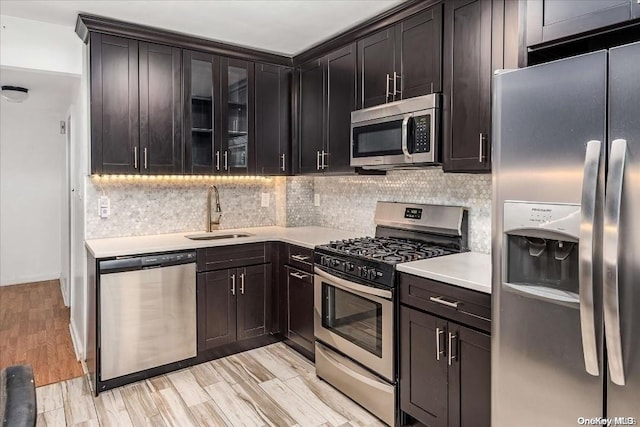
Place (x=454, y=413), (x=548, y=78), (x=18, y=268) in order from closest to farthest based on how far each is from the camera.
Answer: (x=548, y=78), (x=454, y=413), (x=18, y=268)

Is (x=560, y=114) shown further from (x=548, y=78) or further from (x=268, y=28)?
(x=268, y=28)

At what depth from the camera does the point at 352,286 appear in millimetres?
2562

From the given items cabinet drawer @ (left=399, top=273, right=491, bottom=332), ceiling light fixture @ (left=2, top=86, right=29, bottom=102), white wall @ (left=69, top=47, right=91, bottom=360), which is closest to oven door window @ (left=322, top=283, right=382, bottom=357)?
cabinet drawer @ (left=399, top=273, right=491, bottom=332)

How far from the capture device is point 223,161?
349 centimetres

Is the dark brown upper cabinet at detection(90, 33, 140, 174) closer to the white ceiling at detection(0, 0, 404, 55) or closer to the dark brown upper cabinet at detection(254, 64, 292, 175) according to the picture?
the white ceiling at detection(0, 0, 404, 55)

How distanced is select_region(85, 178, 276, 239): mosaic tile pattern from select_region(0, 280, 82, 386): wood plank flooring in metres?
1.00

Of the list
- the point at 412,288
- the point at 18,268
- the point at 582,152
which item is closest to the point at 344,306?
the point at 412,288

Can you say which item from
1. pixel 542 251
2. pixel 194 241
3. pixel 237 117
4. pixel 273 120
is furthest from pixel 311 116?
pixel 542 251

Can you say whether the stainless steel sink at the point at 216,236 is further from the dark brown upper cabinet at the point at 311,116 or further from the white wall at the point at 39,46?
the white wall at the point at 39,46

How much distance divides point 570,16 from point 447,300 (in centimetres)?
128

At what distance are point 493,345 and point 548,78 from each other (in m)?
1.03

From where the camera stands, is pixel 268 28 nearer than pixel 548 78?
No

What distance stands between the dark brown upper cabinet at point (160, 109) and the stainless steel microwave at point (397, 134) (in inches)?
53.8

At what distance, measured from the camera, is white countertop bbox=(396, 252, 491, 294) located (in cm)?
193
